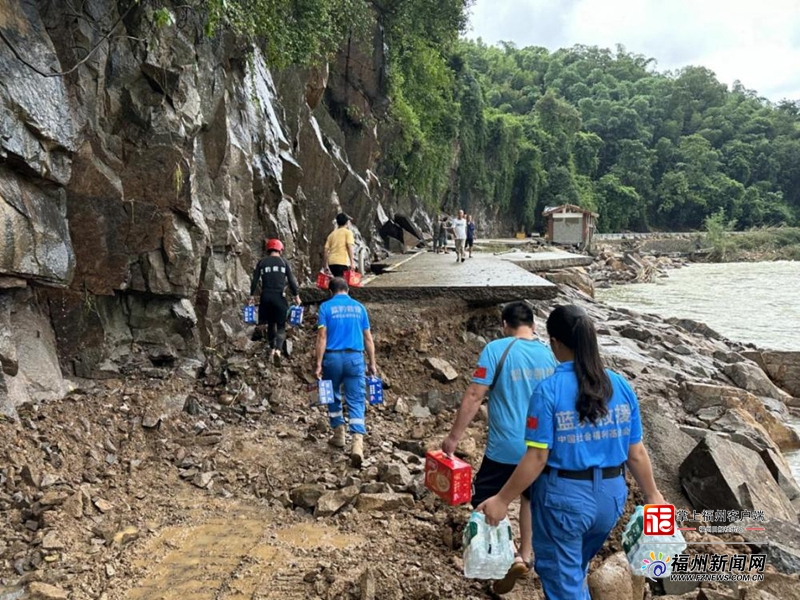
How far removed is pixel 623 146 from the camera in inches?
2484

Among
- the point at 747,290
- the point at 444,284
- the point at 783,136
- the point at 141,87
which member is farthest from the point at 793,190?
the point at 141,87

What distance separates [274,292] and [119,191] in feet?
6.88

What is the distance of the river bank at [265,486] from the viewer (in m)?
3.22

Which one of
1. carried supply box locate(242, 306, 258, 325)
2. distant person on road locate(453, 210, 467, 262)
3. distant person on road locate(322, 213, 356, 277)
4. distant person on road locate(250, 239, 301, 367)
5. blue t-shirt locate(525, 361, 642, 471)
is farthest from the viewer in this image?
distant person on road locate(453, 210, 467, 262)

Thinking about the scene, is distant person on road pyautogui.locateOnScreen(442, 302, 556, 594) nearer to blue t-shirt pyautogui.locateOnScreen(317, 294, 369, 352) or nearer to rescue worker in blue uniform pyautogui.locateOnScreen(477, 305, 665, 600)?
rescue worker in blue uniform pyautogui.locateOnScreen(477, 305, 665, 600)

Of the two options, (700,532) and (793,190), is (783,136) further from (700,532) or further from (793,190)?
(700,532)

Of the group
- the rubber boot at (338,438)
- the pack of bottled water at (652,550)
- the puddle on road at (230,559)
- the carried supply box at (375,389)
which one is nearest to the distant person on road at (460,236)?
the carried supply box at (375,389)

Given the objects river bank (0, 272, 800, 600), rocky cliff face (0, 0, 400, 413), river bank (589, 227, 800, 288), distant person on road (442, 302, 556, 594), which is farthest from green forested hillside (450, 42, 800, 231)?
distant person on road (442, 302, 556, 594)

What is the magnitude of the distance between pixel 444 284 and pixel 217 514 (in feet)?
17.7

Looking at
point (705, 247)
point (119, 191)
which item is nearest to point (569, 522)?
point (119, 191)

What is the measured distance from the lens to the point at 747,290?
28.9 metres

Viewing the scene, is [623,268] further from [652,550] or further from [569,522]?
[569,522]

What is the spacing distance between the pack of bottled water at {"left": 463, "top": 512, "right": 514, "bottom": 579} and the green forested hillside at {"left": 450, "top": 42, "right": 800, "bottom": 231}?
116 feet

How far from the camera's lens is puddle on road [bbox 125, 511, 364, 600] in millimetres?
3145
